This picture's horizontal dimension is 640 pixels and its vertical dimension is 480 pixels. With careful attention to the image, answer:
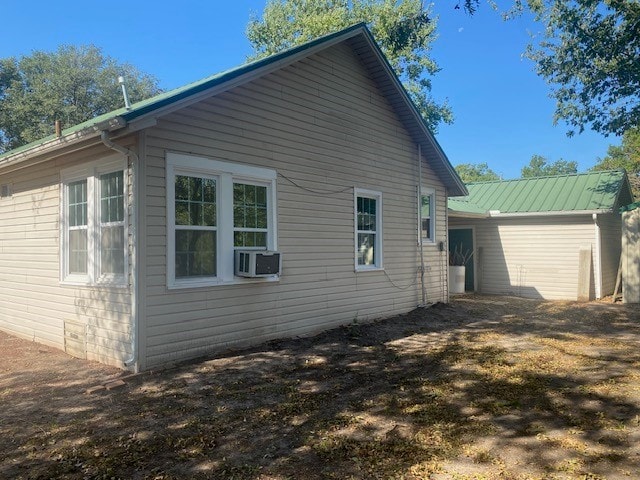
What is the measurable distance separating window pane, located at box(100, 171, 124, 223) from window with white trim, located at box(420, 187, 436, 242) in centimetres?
765

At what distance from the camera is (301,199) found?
820cm

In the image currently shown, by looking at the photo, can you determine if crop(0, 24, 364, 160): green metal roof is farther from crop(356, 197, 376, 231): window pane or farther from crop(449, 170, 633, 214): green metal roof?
crop(449, 170, 633, 214): green metal roof

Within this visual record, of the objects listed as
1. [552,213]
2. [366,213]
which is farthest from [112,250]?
[552,213]

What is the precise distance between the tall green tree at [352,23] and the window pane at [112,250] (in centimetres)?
1864

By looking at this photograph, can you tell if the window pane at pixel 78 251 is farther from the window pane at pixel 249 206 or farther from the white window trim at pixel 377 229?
the white window trim at pixel 377 229

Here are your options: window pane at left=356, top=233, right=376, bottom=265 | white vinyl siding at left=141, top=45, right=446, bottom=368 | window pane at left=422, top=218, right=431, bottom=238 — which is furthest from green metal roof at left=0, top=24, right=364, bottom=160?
window pane at left=422, top=218, right=431, bottom=238

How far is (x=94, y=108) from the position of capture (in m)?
28.8

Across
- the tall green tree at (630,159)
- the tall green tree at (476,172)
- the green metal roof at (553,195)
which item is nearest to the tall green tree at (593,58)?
the green metal roof at (553,195)

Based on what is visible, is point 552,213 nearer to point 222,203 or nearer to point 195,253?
point 222,203

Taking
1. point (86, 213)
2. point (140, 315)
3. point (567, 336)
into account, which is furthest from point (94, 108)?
point (567, 336)

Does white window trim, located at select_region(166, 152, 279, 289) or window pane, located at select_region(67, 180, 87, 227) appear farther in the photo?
window pane, located at select_region(67, 180, 87, 227)

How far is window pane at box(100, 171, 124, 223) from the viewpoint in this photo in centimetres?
632

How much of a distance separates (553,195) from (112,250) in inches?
539

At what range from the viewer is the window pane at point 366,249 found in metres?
9.85
